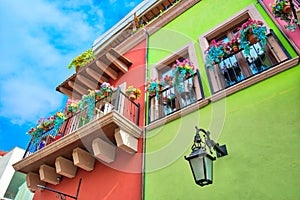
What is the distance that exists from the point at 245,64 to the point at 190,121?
5.40ft

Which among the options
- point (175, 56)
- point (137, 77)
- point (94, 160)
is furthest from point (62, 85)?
point (175, 56)

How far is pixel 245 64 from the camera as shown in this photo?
4.39 m

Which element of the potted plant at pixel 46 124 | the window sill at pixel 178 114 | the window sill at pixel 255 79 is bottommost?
the window sill at pixel 178 114

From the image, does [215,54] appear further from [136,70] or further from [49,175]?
[49,175]

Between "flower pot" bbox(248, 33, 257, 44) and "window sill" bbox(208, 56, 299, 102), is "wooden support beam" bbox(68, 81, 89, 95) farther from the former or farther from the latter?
"flower pot" bbox(248, 33, 257, 44)

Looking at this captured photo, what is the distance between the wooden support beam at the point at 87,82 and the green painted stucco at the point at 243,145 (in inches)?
150

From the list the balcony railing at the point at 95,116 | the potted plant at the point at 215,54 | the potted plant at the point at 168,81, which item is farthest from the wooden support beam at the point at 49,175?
the potted plant at the point at 215,54

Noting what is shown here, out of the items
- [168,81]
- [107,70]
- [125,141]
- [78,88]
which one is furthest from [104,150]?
[78,88]

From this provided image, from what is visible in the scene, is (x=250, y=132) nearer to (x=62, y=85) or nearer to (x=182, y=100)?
(x=182, y=100)

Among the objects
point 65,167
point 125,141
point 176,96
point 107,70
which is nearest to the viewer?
point 125,141

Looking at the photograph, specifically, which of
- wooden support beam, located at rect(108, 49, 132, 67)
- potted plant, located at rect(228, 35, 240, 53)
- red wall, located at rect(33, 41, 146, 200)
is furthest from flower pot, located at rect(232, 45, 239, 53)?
wooden support beam, located at rect(108, 49, 132, 67)

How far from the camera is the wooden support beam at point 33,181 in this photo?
19.8ft

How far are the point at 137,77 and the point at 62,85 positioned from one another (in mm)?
3425

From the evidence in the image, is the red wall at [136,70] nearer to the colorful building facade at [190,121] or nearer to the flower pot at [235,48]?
the colorful building facade at [190,121]
